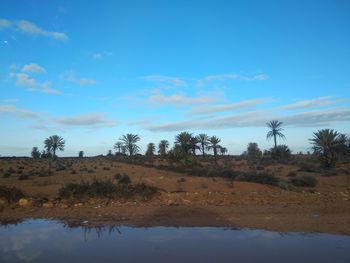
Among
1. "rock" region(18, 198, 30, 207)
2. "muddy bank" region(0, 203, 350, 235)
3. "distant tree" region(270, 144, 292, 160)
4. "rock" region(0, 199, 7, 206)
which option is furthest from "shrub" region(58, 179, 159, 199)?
"distant tree" region(270, 144, 292, 160)

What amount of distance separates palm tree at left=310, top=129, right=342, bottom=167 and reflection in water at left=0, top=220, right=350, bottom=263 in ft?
101

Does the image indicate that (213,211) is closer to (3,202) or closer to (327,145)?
(3,202)

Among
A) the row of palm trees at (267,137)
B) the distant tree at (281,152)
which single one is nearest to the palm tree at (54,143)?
the row of palm trees at (267,137)

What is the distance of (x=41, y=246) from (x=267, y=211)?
25.0 ft

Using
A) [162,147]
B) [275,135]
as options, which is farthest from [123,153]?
[275,135]

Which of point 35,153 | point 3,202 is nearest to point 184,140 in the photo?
point 3,202

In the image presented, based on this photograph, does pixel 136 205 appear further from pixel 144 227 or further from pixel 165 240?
pixel 165 240

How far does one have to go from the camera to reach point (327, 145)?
38.6m

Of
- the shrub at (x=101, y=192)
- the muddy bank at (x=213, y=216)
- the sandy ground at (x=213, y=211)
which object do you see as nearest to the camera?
the muddy bank at (x=213, y=216)

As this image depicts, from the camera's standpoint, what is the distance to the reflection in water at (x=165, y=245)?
7.92 m

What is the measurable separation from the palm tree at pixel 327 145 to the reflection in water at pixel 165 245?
3079 cm

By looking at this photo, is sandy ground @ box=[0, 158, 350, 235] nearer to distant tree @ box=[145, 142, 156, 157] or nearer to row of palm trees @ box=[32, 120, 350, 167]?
row of palm trees @ box=[32, 120, 350, 167]

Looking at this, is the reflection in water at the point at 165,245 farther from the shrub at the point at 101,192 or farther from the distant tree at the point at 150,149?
the distant tree at the point at 150,149

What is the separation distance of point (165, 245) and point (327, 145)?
3373 centimetres
